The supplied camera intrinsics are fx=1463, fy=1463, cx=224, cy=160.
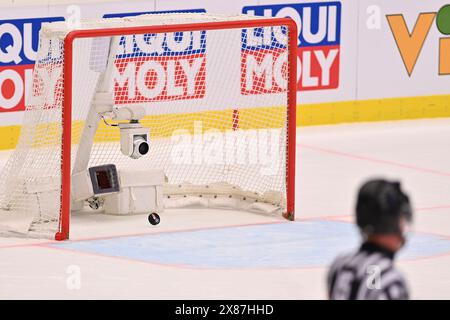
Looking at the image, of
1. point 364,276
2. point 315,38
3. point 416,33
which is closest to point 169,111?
point 315,38

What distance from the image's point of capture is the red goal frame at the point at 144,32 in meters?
9.26

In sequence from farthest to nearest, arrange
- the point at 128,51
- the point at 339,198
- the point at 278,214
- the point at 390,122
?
1. the point at 390,122
2. the point at 128,51
3. the point at 339,198
4. the point at 278,214

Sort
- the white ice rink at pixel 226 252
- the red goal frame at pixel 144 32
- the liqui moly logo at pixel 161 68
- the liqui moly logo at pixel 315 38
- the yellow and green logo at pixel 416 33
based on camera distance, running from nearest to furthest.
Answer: the white ice rink at pixel 226 252 → the red goal frame at pixel 144 32 → the liqui moly logo at pixel 161 68 → the liqui moly logo at pixel 315 38 → the yellow and green logo at pixel 416 33

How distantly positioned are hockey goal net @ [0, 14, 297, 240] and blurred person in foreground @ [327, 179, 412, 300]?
5443 millimetres

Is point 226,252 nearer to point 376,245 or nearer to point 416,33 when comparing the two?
point 376,245

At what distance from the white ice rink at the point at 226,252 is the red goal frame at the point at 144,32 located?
0.61ft

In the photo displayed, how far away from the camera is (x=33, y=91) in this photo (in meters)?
9.63

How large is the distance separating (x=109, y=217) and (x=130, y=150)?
605mm

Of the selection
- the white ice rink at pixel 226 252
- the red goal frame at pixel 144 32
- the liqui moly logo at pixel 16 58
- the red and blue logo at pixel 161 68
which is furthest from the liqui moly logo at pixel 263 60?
the liqui moly logo at pixel 16 58

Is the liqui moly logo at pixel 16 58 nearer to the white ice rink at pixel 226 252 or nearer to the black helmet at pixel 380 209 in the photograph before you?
the white ice rink at pixel 226 252

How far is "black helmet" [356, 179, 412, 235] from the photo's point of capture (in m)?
3.92

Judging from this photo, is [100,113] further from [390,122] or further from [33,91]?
[390,122]

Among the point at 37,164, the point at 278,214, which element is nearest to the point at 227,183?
the point at 278,214

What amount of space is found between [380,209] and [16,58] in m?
8.63
